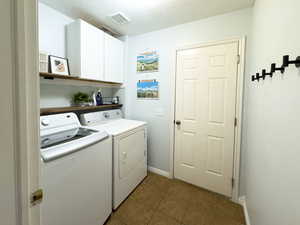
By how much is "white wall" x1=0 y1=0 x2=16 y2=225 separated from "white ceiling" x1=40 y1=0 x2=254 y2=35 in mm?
1604

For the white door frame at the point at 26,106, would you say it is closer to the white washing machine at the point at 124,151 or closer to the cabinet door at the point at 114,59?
the white washing machine at the point at 124,151

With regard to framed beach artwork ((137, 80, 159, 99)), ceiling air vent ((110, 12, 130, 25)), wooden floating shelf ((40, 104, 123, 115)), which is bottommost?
wooden floating shelf ((40, 104, 123, 115))

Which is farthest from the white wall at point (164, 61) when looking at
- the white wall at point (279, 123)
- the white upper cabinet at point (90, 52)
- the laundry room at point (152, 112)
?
the white wall at point (279, 123)

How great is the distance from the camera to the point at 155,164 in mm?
2633

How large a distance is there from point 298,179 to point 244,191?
5.01 feet

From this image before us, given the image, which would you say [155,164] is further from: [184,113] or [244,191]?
[244,191]

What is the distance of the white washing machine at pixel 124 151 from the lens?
5.74 ft

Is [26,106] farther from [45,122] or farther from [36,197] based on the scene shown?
[45,122]

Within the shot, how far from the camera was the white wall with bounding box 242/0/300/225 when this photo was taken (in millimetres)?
704

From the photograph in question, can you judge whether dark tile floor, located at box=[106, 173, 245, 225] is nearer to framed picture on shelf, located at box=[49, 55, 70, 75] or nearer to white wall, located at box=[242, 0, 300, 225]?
white wall, located at box=[242, 0, 300, 225]

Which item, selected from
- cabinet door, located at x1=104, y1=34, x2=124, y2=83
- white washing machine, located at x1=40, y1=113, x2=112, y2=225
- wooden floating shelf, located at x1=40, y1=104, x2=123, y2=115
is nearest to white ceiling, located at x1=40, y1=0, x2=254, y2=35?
cabinet door, located at x1=104, y1=34, x2=124, y2=83

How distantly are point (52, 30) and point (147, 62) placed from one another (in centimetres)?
140

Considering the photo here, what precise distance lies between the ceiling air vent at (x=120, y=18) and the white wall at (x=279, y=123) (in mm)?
1586

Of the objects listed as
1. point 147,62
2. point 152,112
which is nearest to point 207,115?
point 152,112
